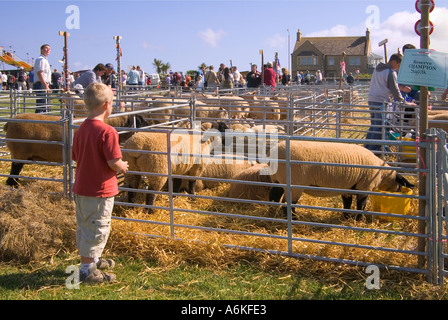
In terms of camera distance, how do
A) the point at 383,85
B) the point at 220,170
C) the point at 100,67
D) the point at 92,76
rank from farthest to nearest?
the point at 92,76, the point at 100,67, the point at 383,85, the point at 220,170

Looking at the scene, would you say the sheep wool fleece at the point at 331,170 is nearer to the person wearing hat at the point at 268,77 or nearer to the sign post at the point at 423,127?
the sign post at the point at 423,127

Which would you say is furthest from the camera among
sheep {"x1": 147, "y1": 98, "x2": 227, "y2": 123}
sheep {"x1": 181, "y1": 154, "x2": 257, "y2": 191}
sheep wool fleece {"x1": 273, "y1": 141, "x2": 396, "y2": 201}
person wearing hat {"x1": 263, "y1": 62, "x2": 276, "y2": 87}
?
person wearing hat {"x1": 263, "y1": 62, "x2": 276, "y2": 87}

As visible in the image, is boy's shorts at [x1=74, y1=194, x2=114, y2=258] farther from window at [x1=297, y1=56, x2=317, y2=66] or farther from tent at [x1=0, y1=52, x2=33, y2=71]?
window at [x1=297, y1=56, x2=317, y2=66]

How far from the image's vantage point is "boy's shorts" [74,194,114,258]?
396cm

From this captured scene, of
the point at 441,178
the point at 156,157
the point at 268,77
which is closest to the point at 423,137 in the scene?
the point at 441,178

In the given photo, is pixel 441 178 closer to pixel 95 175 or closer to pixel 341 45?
pixel 95 175

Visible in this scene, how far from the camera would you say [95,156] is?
3.88m

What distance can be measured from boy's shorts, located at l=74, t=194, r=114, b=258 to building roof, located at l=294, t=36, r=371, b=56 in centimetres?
8023

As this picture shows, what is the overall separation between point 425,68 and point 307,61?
83757 millimetres

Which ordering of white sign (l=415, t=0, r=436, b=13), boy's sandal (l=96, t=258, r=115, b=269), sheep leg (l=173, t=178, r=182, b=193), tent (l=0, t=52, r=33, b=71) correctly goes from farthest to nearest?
tent (l=0, t=52, r=33, b=71) → sheep leg (l=173, t=178, r=182, b=193) → boy's sandal (l=96, t=258, r=115, b=269) → white sign (l=415, t=0, r=436, b=13)

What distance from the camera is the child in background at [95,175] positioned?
3840mm

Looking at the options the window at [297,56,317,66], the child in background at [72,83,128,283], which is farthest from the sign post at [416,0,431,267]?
the window at [297,56,317,66]

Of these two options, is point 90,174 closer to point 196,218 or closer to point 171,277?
point 171,277

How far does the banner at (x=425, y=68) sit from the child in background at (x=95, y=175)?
2539 mm
